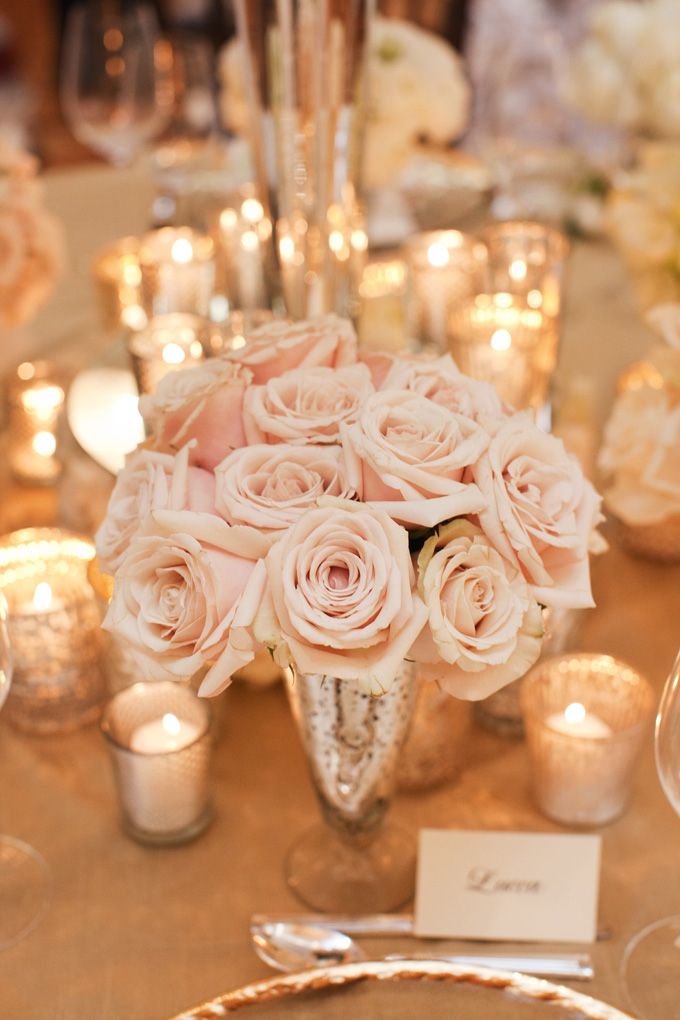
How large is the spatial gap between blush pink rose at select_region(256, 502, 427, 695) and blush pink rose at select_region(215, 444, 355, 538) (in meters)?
0.02

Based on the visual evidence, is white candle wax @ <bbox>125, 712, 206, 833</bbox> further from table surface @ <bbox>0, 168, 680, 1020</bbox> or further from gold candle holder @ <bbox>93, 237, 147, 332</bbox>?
gold candle holder @ <bbox>93, 237, 147, 332</bbox>

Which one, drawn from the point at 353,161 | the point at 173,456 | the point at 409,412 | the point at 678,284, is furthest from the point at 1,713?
the point at 678,284

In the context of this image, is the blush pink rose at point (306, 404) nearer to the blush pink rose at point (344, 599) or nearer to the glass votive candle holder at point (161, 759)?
the blush pink rose at point (344, 599)

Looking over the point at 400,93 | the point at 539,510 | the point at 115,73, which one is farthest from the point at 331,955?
the point at 115,73

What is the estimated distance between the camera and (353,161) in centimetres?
109

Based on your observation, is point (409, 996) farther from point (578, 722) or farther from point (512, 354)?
point (512, 354)

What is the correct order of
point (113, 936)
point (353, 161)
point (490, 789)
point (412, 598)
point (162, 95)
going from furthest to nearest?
point (162, 95), point (353, 161), point (490, 789), point (113, 936), point (412, 598)

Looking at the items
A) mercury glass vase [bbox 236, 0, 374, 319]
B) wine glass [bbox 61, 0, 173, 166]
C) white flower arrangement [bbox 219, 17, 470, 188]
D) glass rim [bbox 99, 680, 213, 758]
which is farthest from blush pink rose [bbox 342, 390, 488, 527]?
wine glass [bbox 61, 0, 173, 166]

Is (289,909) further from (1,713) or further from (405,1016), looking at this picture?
(1,713)

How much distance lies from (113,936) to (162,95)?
1530 millimetres

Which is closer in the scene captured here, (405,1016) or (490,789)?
Result: (405,1016)

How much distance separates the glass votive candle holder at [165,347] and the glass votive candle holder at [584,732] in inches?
15.7

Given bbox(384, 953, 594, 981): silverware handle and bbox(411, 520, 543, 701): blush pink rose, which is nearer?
bbox(411, 520, 543, 701): blush pink rose

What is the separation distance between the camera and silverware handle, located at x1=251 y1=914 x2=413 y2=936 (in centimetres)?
71
